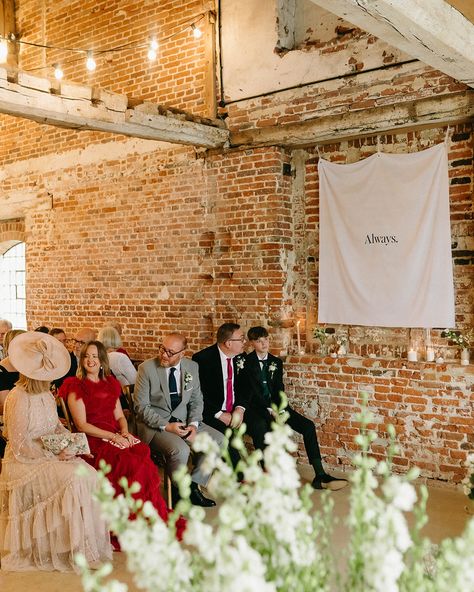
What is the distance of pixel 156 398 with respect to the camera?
5465 mm

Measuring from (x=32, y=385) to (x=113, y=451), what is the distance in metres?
0.85

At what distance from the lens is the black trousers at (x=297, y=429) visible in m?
5.88

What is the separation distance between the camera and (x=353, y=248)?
621 centimetres

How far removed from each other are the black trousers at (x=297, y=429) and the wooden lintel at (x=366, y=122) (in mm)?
2611

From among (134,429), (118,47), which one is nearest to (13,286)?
(118,47)

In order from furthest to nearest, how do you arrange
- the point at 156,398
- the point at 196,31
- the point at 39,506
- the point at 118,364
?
the point at 196,31, the point at 118,364, the point at 156,398, the point at 39,506

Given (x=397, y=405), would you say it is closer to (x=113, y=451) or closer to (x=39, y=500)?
(x=113, y=451)

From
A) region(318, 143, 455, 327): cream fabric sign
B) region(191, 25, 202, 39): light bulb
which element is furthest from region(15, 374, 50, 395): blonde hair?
region(191, 25, 202, 39): light bulb

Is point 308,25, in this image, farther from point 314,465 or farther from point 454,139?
point 314,465

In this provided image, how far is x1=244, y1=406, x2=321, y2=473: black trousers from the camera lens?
5883mm

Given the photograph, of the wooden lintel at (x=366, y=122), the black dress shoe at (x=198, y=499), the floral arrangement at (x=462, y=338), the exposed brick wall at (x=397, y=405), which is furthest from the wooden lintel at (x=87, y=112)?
the black dress shoe at (x=198, y=499)

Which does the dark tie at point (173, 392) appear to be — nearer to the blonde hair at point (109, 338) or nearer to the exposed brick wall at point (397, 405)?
the blonde hair at point (109, 338)

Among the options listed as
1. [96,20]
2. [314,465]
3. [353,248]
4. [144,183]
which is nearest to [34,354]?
[314,465]

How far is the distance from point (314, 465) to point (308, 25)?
13.6ft
